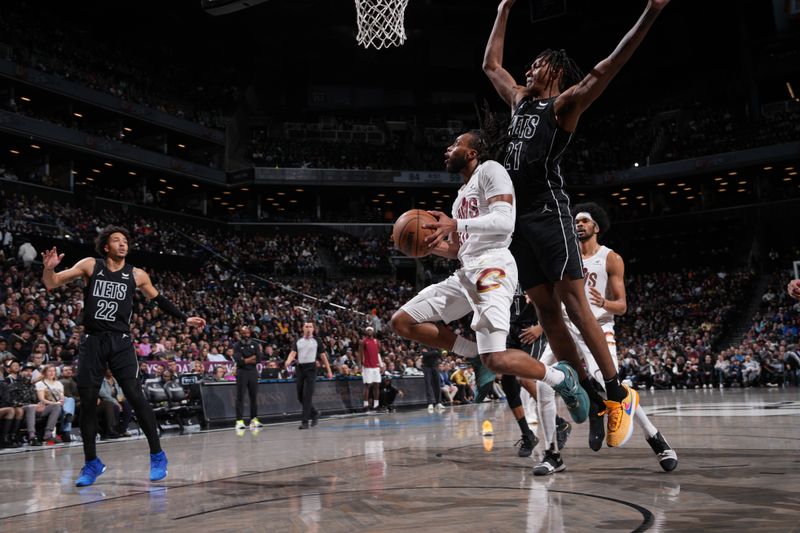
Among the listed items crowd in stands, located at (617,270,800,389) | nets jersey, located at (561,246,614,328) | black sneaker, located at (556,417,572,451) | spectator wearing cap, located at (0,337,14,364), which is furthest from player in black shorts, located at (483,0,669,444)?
crowd in stands, located at (617,270,800,389)

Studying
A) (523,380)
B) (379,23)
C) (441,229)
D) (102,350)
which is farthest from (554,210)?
(379,23)

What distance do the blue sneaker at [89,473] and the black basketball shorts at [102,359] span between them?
23.2 inches

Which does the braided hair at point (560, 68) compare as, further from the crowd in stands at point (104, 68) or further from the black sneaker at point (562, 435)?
the crowd in stands at point (104, 68)

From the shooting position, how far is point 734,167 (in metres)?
35.2

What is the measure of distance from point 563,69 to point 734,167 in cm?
3432

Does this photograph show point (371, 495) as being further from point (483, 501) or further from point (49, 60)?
point (49, 60)

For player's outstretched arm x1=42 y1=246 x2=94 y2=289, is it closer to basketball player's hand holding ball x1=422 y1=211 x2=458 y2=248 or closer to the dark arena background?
the dark arena background

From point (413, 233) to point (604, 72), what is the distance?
1.55 m

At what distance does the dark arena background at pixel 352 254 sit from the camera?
4.31 m

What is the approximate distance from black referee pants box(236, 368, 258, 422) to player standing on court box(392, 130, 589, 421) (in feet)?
23.7

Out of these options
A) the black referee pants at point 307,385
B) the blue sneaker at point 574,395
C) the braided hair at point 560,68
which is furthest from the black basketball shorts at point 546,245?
the black referee pants at point 307,385

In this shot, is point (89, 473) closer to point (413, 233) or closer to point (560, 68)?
point (413, 233)

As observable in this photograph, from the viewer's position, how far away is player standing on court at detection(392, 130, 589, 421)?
176 inches

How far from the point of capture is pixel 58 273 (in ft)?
18.2
